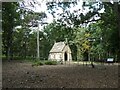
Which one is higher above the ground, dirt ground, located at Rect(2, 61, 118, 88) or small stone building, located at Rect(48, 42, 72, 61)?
small stone building, located at Rect(48, 42, 72, 61)

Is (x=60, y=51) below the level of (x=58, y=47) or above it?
below

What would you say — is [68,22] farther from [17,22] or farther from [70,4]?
[17,22]

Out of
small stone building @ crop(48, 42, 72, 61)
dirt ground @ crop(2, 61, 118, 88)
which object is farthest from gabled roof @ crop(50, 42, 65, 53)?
dirt ground @ crop(2, 61, 118, 88)

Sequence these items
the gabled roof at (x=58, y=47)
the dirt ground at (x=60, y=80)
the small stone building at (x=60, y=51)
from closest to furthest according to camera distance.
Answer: the dirt ground at (x=60, y=80), the gabled roof at (x=58, y=47), the small stone building at (x=60, y=51)

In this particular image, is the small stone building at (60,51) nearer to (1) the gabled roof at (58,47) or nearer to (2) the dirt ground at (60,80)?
(1) the gabled roof at (58,47)

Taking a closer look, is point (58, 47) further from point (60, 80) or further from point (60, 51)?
point (60, 80)

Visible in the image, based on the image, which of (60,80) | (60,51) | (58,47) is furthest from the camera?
(58,47)

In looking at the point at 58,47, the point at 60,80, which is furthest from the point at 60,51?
the point at 60,80

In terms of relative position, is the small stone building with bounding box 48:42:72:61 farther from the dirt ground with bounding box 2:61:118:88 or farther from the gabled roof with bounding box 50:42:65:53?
the dirt ground with bounding box 2:61:118:88

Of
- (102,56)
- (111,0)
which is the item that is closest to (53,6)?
(111,0)

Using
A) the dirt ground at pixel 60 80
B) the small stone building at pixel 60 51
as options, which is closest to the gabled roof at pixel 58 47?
the small stone building at pixel 60 51

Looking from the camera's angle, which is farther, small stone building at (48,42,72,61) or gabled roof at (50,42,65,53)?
small stone building at (48,42,72,61)

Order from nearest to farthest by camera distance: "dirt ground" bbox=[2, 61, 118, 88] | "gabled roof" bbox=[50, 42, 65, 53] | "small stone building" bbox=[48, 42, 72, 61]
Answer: "dirt ground" bbox=[2, 61, 118, 88], "gabled roof" bbox=[50, 42, 65, 53], "small stone building" bbox=[48, 42, 72, 61]

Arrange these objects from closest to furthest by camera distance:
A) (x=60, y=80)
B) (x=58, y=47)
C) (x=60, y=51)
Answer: (x=60, y=80) < (x=60, y=51) < (x=58, y=47)
